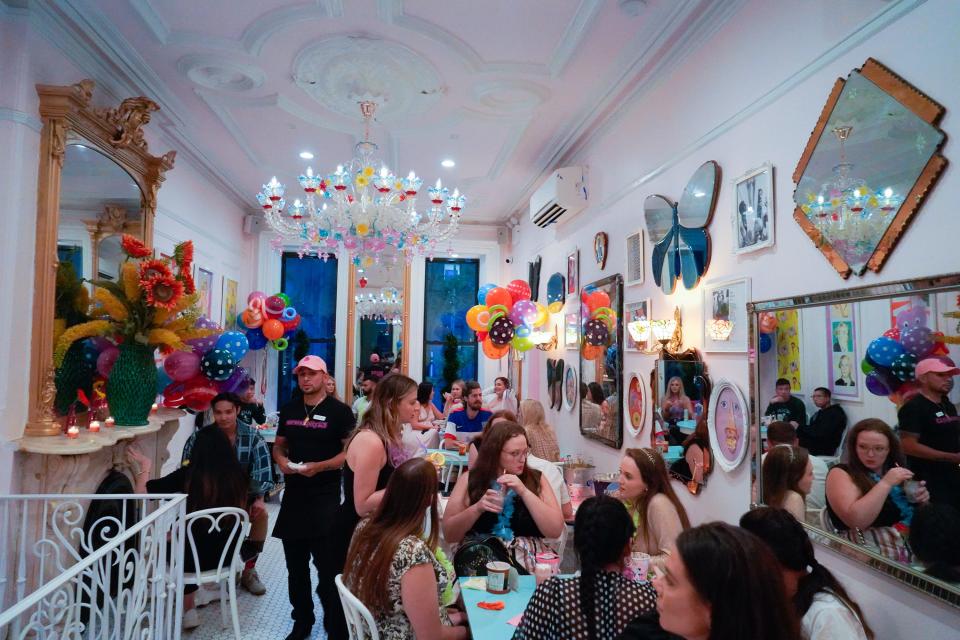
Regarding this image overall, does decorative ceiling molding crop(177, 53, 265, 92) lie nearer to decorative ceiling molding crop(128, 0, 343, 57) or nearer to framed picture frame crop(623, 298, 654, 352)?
decorative ceiling molding crop(128, 0, 343, 57)

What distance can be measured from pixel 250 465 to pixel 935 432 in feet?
13.4

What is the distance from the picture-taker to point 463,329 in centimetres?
935

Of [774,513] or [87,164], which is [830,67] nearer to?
[774,513]

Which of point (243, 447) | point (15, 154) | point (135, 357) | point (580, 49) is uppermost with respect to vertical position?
point (580, 49)

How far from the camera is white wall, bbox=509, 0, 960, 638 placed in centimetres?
187

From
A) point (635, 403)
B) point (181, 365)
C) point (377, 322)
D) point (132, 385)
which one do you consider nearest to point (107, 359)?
point (132, 385)

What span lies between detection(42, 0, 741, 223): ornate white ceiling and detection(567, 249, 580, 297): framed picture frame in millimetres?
1022

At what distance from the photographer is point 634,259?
4199 mm

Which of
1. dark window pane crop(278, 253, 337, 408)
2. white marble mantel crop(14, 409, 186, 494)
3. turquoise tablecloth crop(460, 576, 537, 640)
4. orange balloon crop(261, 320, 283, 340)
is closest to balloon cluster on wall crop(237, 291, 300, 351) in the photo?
orange balloon crop(261, 320, 283, 340)

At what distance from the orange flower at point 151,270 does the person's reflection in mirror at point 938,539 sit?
380 centimetres

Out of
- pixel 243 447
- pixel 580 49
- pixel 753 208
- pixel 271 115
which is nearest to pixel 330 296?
pixel 271 115

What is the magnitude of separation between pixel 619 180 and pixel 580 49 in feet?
3.64

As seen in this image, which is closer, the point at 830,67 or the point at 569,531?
the point at 830,67

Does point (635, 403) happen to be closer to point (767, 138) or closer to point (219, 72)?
point (767, 138)
